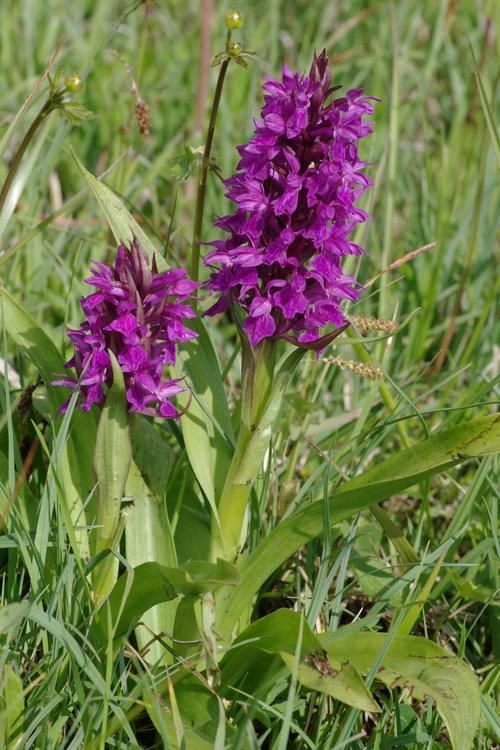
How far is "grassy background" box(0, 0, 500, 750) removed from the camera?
1974 millimetres

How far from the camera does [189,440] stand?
6.81 ft

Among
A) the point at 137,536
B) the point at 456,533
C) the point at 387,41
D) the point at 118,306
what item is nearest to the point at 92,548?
the point at 137,536

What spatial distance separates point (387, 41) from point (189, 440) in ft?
12.4

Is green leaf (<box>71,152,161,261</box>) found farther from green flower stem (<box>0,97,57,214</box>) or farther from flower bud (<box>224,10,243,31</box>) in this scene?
flower bud (<box>224,10,243,31</box>)

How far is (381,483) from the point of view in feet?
5.78

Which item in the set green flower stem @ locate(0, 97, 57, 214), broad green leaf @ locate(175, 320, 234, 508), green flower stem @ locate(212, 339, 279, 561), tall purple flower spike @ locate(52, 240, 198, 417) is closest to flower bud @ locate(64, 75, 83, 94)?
green flower stem @ locate(0, 97, 57, 214)

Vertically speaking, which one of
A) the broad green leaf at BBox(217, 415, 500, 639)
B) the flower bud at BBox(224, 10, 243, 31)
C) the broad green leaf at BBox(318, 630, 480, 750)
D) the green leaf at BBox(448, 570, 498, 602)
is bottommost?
the green leaf at BBox(448, 570, 498, 602)

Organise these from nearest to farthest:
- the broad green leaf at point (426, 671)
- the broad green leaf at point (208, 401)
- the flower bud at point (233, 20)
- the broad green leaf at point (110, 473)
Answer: the broad green leaf at point (426, 671) → the broad green leaf at point (110, 473) → the flower bud at point (233, 20) → the broad green leaf at point (208, 401)

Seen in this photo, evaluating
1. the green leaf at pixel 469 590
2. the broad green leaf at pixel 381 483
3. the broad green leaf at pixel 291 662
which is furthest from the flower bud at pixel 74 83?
the green leaf at pixel 469 590

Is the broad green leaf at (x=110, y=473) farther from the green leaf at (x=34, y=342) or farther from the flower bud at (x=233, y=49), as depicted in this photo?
the flower bud at (x=233, y=49)

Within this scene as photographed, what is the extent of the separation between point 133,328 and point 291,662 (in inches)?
28.3

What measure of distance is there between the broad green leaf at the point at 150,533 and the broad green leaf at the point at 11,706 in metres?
0.36

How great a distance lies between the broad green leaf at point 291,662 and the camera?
5.31 ft

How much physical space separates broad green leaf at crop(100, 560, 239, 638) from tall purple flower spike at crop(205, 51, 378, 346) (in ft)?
1.63
